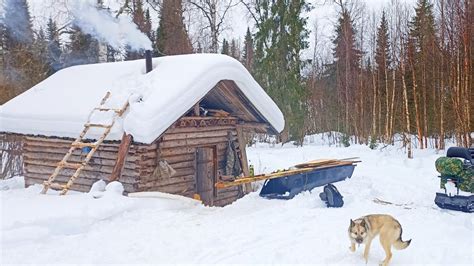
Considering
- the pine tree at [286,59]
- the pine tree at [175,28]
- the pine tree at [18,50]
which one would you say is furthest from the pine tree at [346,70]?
the pine tree at [18,50]

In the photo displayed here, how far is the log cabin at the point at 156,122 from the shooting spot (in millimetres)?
9297

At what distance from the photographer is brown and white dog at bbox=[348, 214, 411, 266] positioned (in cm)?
534

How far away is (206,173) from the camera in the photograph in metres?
11.6

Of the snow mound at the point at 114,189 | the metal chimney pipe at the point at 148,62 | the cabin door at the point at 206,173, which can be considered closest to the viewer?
the snow mound at the point at 114,189

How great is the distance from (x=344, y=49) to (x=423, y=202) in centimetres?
2061

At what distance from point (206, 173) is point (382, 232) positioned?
6831 millimetres

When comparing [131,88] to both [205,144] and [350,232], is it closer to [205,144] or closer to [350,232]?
[205,144]

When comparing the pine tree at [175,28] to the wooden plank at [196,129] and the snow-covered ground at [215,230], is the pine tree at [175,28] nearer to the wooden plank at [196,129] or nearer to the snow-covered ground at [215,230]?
the wooden plank at [196,129]

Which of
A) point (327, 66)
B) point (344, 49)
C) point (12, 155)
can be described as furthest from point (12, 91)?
point (327, 66)

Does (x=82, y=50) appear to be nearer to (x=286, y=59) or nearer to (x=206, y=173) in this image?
(x=286, y=59)

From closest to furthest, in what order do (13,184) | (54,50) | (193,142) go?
1. (193,142)
2. (13,184)
3. (54,50)

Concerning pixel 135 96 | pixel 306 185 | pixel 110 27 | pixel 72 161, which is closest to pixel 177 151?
pixel 135 96

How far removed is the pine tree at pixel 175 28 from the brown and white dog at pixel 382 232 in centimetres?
2454

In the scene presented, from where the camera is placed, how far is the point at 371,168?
Result: 1469 centimetres
